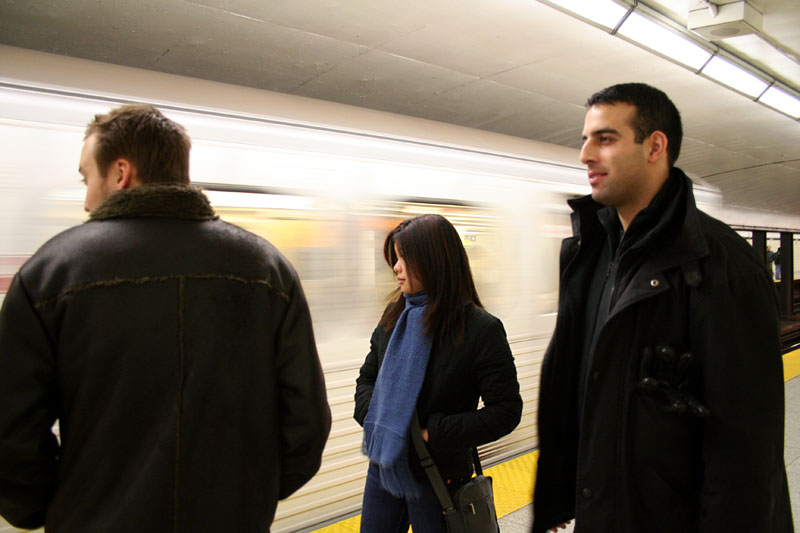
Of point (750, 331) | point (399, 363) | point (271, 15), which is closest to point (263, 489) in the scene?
point (399, 363)

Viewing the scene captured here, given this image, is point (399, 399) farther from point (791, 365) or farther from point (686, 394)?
point (791, 365)

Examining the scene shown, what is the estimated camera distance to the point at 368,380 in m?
2.37

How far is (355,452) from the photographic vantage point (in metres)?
3.31

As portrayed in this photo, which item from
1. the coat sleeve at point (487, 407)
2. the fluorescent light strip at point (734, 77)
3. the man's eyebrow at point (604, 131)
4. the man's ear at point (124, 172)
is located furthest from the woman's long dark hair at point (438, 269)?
the fluorescent light strip at point (734, 77)

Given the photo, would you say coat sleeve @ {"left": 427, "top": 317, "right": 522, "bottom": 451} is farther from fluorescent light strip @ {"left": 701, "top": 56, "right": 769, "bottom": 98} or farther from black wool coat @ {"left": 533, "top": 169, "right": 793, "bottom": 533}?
fluorescent light strip @ {"left": 701, "top": 56, "right": 769, "bottom": 98}

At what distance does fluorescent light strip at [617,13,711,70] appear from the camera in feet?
13.9

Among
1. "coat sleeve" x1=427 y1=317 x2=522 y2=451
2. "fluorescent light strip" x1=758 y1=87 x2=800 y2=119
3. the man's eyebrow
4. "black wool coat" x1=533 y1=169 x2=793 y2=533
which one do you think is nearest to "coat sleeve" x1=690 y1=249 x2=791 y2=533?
"black wool coat" x1=533 y1=169 x2=793 y2=533

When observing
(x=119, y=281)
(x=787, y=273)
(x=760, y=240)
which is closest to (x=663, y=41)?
(x=119, y=281)

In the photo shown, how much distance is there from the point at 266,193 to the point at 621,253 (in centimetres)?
194

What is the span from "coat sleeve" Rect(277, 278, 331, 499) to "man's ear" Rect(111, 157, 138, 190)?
1.51ft

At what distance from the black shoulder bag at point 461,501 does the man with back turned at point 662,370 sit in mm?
230

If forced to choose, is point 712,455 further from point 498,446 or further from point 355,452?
point 498,446

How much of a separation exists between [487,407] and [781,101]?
658 cm

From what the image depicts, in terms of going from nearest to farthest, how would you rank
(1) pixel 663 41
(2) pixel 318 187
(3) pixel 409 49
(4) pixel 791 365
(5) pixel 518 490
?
1. (2) pixel 318 187
2. (5) pixel 518 490
3. (1) pixel 663 41
4. (3) pixel 409 49
5. (4) pixel 791 365
